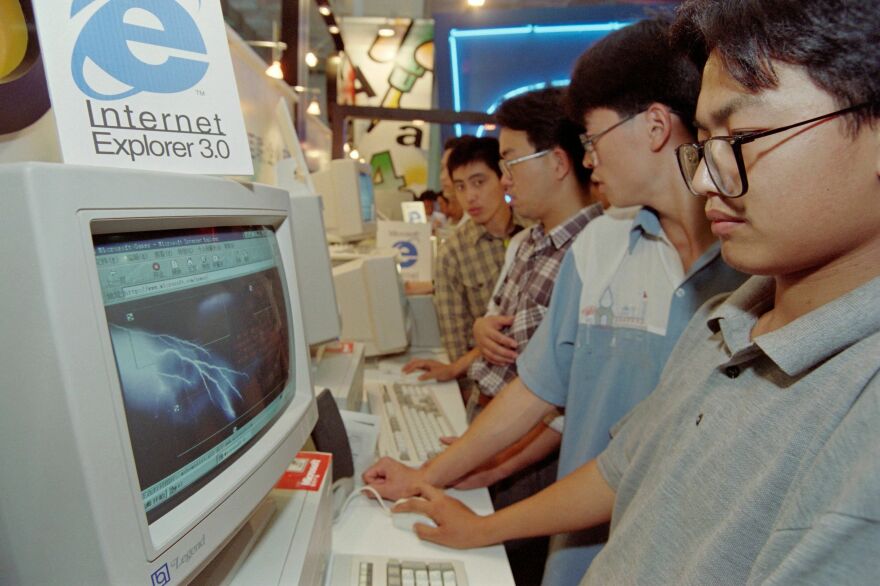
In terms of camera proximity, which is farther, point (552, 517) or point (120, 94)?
point (552, 517)

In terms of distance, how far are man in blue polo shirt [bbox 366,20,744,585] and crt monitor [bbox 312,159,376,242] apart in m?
1.59

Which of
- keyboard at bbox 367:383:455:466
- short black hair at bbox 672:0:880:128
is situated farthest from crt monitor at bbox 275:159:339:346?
short black hair at bbox 672:0:880:128

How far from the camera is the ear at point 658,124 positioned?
3.70 ft

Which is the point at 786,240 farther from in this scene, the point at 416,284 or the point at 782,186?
the point at 416,284

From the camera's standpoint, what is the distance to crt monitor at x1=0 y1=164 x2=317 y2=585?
40 centimetres

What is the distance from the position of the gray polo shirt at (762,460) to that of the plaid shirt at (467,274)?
6.02 feet

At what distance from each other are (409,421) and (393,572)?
0.72m

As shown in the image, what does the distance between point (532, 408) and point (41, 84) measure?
3.69 ft

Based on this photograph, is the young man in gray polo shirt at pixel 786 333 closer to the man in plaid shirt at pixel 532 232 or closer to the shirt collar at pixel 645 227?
the shirt collar at pixel 645 227

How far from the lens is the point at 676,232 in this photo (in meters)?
1.18

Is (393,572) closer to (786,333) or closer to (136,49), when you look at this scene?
(786,333)

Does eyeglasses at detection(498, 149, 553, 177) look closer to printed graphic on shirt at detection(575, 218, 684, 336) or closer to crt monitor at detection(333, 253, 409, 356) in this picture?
printed graphic on shirt at detection(575, 218, 684, 336)

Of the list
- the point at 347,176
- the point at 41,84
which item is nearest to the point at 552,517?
the point at 41,84

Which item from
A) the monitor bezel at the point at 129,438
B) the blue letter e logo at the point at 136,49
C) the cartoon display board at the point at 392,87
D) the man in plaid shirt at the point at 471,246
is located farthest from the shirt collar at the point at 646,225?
the cartoon display board at the point at 392,87
